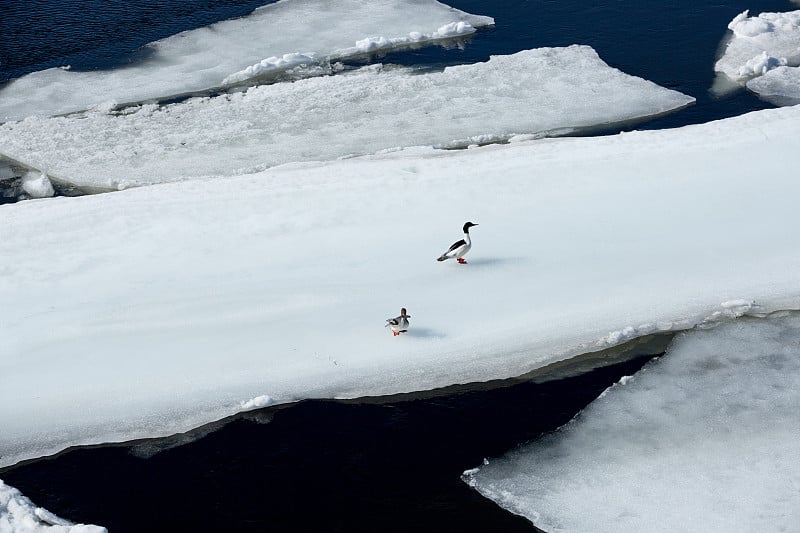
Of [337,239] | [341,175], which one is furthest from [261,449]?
[341,175]

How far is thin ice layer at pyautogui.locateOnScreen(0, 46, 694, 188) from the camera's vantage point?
15219 millimetres

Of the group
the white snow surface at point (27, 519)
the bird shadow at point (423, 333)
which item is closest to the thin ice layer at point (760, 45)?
the bird shadow at point (423, 333)

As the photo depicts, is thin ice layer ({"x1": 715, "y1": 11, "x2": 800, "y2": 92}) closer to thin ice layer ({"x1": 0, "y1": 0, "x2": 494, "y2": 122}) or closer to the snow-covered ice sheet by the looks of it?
the snow-covered ice sheet

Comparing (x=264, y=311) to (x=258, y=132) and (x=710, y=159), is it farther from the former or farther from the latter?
(x=710, y=159)

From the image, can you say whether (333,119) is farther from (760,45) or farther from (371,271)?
(760,45)

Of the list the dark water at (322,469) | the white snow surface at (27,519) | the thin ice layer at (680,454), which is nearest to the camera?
the white snow surface at (27,519)

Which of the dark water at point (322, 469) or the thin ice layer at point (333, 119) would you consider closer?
the dark water at point (322, 469)

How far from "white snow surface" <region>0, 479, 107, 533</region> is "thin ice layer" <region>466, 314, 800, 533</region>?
3614mm

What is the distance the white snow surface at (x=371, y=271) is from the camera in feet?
33.6

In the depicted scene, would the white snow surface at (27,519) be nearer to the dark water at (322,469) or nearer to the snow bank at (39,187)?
the dark water at (322,469)

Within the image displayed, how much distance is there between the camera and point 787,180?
44.3 ft

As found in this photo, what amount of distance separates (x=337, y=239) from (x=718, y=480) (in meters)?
5.86

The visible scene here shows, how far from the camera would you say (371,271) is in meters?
11.9

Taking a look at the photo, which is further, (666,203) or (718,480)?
(666,203)
